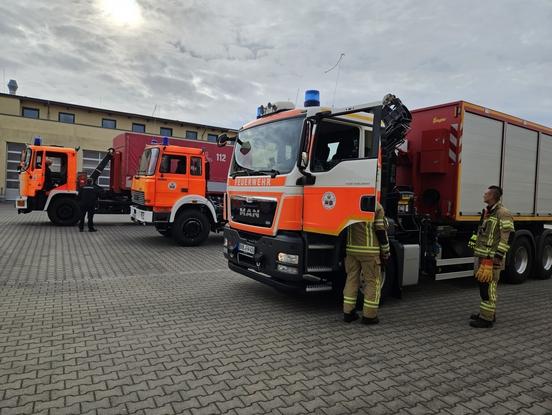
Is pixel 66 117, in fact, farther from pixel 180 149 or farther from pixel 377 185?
pixel 377 185

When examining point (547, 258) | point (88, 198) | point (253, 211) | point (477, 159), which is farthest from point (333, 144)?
point (88, 198)

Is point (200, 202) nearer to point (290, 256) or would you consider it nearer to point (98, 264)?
point (98, 264)

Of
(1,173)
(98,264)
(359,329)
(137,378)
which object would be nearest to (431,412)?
(359,329)

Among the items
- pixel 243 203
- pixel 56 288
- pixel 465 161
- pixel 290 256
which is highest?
pixel 465 161

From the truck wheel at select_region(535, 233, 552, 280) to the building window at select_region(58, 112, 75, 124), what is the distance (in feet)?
96.3

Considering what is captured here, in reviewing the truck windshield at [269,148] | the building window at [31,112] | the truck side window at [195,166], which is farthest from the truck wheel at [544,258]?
the building window at [31,112]

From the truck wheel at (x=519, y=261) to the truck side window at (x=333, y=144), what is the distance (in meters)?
4.15

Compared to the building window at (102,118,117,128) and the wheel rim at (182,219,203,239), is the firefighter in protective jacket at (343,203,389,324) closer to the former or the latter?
the wheel rim at (182,219,203,239)

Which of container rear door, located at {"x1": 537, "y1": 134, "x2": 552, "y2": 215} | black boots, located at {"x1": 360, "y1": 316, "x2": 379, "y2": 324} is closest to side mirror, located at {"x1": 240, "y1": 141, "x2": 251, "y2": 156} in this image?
black boots, located at {"x1": 360, "y1": 316, "x2": 379, "y2": 324}

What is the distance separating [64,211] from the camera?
14.0 m

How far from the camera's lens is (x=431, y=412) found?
9.55 feet

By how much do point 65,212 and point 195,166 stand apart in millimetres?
6223

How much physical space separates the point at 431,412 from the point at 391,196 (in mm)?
3428

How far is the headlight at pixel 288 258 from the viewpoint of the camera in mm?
4855
